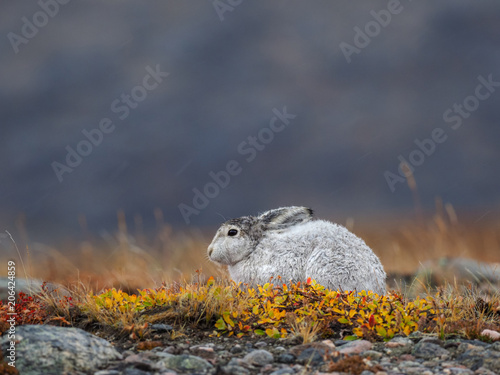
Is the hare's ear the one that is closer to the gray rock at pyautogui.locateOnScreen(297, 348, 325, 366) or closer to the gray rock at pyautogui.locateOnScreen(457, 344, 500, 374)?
the gray rock at pyautogui.locateOnScreen(297, 348, 325, 366)

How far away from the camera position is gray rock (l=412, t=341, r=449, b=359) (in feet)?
21.4

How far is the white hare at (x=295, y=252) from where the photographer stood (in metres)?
8.95

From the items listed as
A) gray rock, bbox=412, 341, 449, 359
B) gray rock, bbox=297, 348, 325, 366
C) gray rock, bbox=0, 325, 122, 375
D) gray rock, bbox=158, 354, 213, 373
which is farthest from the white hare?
gray rock, bbox=0, 325, 122, 375

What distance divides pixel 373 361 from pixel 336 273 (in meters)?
2.65


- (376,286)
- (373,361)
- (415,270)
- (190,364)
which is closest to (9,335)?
(190,364)

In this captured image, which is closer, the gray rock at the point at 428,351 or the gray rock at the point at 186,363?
the gray rock at the point at 186,363

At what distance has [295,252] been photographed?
9.40m

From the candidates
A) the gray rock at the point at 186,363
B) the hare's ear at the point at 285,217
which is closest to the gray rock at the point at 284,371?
the gray rock at the point at 186,363

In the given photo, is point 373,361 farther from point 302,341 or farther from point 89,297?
point 89,297

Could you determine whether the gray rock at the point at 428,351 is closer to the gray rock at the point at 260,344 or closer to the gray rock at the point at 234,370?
the gray rock at the point at 260,344

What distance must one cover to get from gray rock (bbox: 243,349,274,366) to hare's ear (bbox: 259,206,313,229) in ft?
12.9

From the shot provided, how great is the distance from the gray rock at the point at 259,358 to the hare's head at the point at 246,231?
3.59 meters

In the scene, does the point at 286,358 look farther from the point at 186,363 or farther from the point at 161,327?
the point at 161,327

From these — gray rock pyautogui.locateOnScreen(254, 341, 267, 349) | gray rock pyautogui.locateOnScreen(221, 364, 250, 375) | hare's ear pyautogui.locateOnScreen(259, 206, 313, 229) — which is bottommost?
gray rock pyautogui.locateOnScreen(254, 341, 267, 349)
